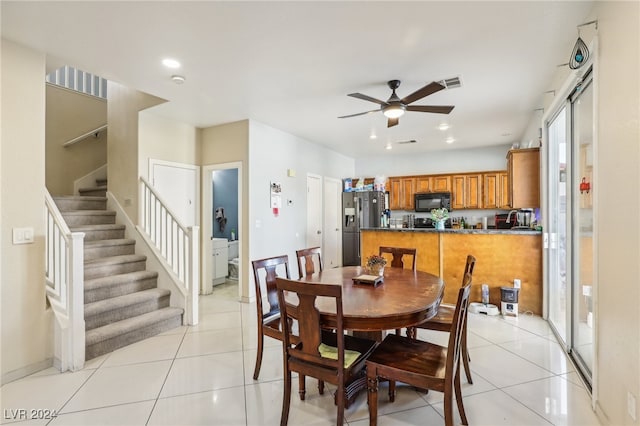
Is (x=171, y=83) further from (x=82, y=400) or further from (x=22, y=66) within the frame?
(x=82, y=400)

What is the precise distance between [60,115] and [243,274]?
3819 mm

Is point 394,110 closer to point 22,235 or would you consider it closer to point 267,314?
point 267,314

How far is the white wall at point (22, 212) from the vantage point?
246 centimetres

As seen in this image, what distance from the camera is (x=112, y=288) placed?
343 centimetres

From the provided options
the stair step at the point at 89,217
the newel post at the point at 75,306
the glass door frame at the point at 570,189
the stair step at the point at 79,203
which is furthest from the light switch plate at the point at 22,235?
the glass door frame at the point at 570,189

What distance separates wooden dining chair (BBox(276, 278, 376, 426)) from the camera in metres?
1.72

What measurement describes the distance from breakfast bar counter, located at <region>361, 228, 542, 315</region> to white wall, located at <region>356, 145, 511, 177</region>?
3287 millimetres

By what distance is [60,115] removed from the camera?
15.9ft

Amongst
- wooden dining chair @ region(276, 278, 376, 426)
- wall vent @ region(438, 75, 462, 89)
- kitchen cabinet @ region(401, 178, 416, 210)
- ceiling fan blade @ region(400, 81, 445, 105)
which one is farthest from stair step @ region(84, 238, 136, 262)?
kitchen cabinet @ region(401, 178, 416, 210)

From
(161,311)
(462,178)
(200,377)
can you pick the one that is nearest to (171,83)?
(161,311)

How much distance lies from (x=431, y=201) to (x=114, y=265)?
599 centimetres

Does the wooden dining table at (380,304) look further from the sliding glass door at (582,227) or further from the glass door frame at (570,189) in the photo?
the sliding glass door at (582,227)

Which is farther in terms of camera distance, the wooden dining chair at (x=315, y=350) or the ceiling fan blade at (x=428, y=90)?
the ceiling fan blade at (x=428, y=90)

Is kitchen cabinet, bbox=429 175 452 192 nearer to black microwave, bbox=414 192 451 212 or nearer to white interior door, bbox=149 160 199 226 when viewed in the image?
black microwave, bbox=414 192 451 212
